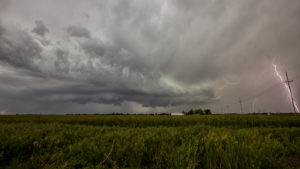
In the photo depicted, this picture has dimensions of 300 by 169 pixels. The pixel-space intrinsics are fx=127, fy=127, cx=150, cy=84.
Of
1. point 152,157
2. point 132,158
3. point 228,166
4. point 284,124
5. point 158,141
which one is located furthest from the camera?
point 284,124

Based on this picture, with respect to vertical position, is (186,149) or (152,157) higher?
(186,149)

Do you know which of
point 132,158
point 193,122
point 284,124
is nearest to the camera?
point 132,158

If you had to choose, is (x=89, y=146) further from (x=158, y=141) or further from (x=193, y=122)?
(x=193, y=122)

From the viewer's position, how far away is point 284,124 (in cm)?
1345

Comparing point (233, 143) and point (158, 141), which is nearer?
point (233, 143)

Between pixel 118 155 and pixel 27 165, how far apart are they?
1950 mm

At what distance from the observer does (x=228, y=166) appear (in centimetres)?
261

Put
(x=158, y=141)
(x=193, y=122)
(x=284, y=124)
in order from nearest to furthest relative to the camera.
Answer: (x=158, y=141)
(x=284, y=124)
(x=193, y=122)

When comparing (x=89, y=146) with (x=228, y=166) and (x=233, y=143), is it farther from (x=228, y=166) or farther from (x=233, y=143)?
(x=233, y=143)


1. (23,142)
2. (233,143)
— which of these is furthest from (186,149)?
(23,142)

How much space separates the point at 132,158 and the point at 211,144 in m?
1.92

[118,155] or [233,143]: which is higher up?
[233,143]

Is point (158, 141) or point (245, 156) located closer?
point (245, 156)

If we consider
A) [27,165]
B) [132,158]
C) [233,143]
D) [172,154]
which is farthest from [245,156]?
[27,165]
